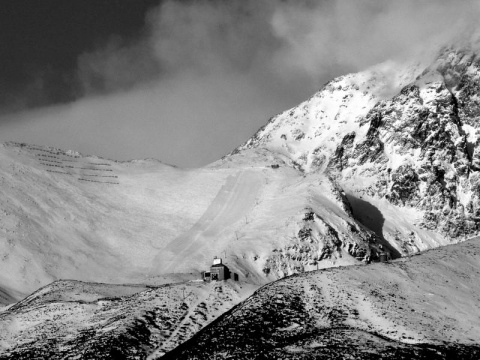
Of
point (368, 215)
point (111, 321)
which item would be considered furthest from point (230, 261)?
point (368, 215)

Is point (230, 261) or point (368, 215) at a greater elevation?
point (368, 215)

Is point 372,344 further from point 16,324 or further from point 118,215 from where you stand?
point 118,215

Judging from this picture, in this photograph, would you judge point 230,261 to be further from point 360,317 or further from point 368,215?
point 368,215

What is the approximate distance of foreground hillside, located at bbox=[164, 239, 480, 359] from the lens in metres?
52.5

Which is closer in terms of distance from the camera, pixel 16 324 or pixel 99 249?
pixel 16 324

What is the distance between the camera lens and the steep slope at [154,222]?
4616 inches

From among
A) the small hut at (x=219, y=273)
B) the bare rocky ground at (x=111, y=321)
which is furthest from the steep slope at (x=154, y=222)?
the bare rocky ground at (x=111, y=321)

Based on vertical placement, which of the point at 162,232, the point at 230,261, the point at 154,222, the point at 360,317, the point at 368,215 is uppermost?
the point at 368,215

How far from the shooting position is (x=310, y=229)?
433 feet

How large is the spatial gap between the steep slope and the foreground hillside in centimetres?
3835

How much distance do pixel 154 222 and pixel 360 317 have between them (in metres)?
81.9

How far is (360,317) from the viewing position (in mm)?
62812

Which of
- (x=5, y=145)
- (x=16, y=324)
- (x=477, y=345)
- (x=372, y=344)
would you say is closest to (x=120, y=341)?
(x=16, y=324)

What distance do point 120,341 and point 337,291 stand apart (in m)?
22.2
